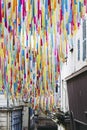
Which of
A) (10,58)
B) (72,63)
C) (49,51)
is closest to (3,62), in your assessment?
(10,58)

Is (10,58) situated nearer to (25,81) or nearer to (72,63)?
(72,63)

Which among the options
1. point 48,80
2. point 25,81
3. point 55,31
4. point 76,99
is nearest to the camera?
point 55,31

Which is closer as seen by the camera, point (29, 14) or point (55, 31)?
point (29, 14)

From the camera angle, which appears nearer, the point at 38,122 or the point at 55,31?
the point at 55,31

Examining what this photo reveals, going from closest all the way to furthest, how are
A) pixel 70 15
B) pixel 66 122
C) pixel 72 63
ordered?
pixel 70 15 < pixel 72 63 < pixel 66 122

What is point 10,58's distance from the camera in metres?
19.1

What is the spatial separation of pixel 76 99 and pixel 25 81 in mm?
12179

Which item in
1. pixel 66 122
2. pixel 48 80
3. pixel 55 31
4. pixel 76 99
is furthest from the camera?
pixel 48 80

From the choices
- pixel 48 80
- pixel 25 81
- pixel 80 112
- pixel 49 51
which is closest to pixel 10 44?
pixel 49 51

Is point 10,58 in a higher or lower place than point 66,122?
higher

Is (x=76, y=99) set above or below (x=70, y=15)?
below

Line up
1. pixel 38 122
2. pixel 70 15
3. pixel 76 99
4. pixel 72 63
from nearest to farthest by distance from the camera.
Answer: pixel 70 15 < pixel 76 99 < pixel 72 63 < pixel 38 122

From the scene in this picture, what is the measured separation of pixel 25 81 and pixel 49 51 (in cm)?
968

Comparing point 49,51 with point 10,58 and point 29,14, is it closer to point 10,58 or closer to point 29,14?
point 10,58
